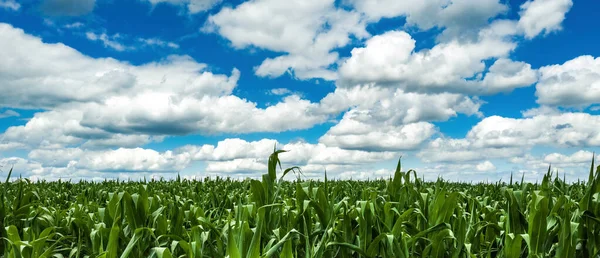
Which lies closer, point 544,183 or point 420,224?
point 420,224

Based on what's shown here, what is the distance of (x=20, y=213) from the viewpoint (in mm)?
4969

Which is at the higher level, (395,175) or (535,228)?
(395,175)

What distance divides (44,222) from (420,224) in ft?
12.1

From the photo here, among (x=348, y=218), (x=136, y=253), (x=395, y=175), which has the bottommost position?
(x=136, y=253)

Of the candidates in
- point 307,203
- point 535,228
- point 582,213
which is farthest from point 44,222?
point 582,213

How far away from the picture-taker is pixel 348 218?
354 cm

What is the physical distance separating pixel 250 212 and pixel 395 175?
1627 mm

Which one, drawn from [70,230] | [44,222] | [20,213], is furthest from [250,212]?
[20,213]

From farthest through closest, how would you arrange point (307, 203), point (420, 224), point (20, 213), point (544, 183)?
point (20, 213)
point (544, 183)
point (420, 224)
point (307, 203)

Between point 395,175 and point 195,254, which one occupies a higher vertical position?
point 395,175

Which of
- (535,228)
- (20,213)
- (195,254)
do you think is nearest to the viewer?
(195,254)

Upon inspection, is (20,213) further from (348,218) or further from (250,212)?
(348,218)

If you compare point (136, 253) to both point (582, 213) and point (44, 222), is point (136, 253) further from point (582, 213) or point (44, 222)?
point (582, 213)

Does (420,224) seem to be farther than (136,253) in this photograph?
Yes
